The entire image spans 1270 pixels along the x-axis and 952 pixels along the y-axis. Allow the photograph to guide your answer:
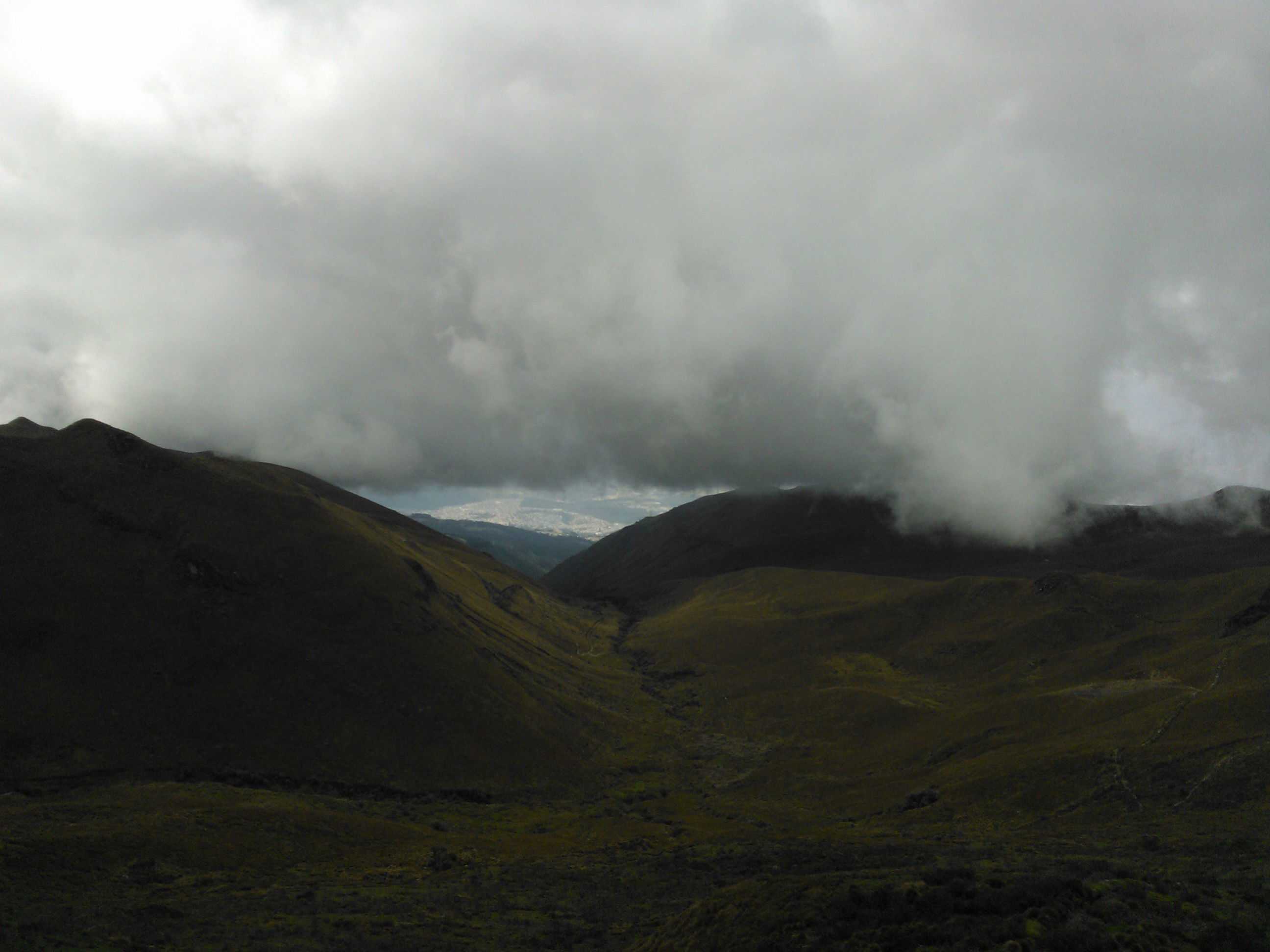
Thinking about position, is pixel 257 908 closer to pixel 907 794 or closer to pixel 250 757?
pixel 250 757

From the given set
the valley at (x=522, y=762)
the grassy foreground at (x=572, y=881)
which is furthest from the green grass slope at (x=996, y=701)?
the grassy foreground at (x=572, y=881)

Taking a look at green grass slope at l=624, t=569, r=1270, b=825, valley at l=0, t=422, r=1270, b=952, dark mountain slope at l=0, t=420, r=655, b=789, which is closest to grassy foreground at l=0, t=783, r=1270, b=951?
valley at l=0, t=422, r=1270, b=952

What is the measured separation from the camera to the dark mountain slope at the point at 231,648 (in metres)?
80.1

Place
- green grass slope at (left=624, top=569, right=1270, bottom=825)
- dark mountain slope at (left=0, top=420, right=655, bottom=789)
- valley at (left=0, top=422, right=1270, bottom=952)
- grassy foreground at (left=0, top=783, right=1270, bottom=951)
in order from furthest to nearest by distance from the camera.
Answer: dark mountain slope at (left=0, top=420, right=655, bottom=789), green grass slope at (left=624, top=569, right=1270, bottom=825), valley at (left=0, top=422, right=1270, bottom=952), grassy foreground at (left=0, top=783, right=1270, bottom=951)

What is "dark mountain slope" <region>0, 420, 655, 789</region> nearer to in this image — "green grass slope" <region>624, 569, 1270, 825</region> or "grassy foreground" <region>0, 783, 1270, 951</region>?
"grassy foreground" <region>0, 783, 1270, 951</region>

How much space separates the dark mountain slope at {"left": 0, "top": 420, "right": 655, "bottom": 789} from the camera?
8006 centimetres

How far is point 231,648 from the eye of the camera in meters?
94.1

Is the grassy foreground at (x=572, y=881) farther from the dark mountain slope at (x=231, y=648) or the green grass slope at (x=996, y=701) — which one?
the dark mountain slope at (x=231, y=648)

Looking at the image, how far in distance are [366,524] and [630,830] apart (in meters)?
124

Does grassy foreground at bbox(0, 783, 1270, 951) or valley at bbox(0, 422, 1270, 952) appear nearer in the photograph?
grassy foreground at bbox(0, 783, 1270, 951)

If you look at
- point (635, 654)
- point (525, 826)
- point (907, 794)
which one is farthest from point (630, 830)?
point (635, 654)

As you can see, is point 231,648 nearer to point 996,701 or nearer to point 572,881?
point 572,881

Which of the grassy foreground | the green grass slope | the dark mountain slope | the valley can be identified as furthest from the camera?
the dark mountain slope

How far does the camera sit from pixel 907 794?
76.1 meters
